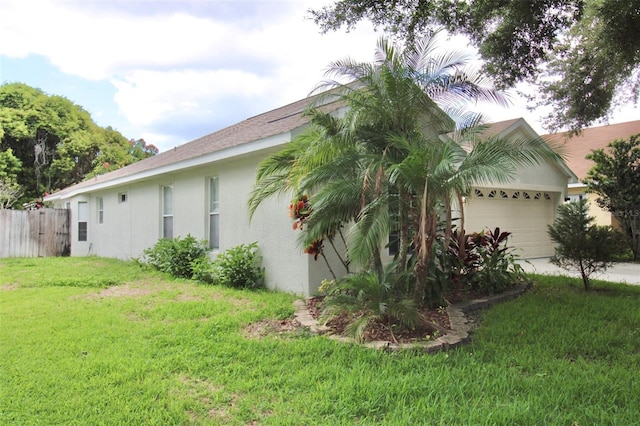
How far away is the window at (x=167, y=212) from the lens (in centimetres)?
1090

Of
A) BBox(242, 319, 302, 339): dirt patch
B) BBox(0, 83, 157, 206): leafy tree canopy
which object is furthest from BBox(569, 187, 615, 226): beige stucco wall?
BBox(0, 83, 157, 206): leafy tree canopy

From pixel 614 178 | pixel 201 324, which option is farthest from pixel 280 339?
pixel 614 178

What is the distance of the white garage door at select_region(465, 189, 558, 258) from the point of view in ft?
41.0

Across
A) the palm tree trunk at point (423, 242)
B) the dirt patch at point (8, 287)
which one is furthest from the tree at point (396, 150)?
the dirt patch at point (8, 287)

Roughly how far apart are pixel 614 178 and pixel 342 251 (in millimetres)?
10817

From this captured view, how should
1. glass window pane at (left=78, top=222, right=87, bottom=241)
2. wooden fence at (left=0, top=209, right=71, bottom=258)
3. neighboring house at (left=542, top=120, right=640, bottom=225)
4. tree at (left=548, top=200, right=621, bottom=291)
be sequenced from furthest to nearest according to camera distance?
glass window pane at (left=78, top=222, right=87, bottom=241) < neighboring house at (left=542, top=120, right=640, bottom=225) < wooden fence at (left=0, top=209, right=71, bottom=258) < tree at (left=548, top=200, right=621, bottom=291)

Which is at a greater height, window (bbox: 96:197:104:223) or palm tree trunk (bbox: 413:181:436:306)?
window (bbox: 96:197:104:223)

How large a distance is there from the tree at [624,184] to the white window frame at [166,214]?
13.5 meters

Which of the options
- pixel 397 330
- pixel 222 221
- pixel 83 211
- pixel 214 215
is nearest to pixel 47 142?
pixel 83 211

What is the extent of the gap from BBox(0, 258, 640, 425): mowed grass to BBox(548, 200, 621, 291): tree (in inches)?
46.3

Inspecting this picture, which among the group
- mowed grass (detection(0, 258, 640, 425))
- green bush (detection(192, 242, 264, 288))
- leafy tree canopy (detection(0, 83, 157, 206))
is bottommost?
mowed grass (detection(0, 258, 640, 425))

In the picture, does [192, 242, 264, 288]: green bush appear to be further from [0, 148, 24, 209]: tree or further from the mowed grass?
[0, 148, 24, 209]: tree

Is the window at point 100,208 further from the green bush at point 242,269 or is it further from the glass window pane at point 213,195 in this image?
the green bush at point 242,269

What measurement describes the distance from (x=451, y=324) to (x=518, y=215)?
10.2 meters
